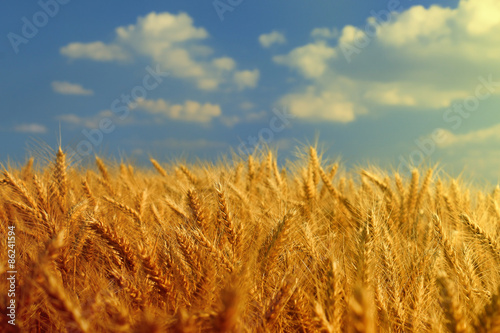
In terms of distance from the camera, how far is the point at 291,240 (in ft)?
6.24

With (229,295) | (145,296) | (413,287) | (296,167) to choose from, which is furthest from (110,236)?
(296,167)

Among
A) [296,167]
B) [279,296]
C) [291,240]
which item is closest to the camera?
[279,296]

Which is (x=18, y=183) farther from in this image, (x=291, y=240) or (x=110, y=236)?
(x=291, y=240)

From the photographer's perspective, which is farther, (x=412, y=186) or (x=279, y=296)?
(x=412, y=186)

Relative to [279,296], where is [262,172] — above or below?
above

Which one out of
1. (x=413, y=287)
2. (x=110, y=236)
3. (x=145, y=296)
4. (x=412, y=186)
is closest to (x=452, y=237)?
(x=413, y=287)

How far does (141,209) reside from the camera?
103 inches

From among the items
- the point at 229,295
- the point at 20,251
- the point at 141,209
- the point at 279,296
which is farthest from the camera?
the point at 141,209

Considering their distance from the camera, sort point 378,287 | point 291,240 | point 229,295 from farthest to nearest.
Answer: point 291,240 < point 378,287 < point 229,295

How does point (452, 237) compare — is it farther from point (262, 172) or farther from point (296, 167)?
point (262, 172)

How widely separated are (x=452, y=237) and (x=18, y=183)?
270 cm

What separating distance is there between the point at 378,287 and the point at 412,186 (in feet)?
7.21

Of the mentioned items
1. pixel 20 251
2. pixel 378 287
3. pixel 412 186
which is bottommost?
pixel 378 287

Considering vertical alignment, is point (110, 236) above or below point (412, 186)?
below
